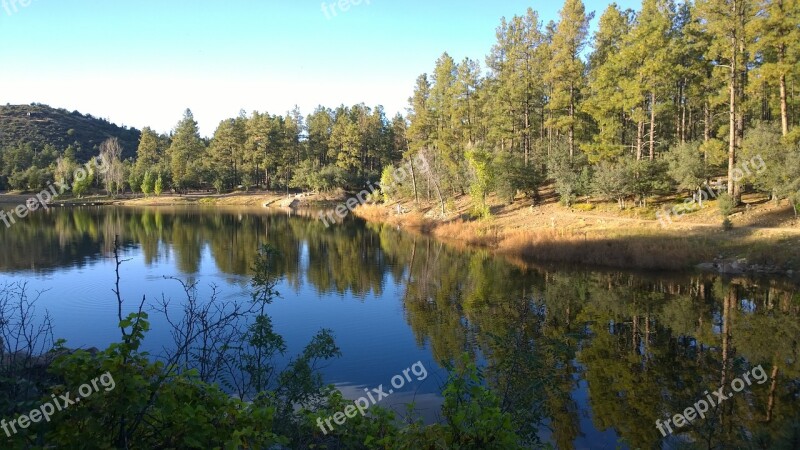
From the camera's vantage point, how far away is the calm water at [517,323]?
1153 cm

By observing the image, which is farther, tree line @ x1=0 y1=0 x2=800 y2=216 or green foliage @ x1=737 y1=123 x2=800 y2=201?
tree line @ x1=0 y1=0 x2=800 y2=216

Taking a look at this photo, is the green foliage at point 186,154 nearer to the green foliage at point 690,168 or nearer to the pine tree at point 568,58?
the pine tree at point 568,58

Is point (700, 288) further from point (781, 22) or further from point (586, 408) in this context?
point (781, 22)

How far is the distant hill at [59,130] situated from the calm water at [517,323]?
111 metres

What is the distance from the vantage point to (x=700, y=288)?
2419 centimetres

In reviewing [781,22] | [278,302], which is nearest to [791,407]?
[278,302]

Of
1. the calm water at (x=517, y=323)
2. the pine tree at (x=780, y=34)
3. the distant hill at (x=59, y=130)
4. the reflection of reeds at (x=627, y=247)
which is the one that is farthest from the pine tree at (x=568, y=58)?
the distant hill at (x=59, y=130)

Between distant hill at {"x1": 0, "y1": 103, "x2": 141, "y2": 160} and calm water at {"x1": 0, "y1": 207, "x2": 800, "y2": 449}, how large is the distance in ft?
364

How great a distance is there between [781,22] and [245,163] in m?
86.0

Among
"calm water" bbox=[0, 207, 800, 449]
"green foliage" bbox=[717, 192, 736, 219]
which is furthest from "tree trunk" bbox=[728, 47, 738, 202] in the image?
"calm water" bbox=[0, 207, 800, 449]

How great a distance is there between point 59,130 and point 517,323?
531 ft

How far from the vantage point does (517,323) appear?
1862 centimetres

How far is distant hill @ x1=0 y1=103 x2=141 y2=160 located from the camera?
129m

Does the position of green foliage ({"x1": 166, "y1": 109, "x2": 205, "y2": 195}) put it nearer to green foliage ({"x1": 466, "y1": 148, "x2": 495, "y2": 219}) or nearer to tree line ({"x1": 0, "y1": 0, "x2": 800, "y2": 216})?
tree line ({"x1": 0, "y1": 0, "x2": 800, "y2": 216})
